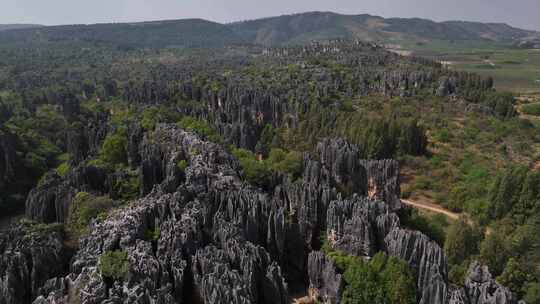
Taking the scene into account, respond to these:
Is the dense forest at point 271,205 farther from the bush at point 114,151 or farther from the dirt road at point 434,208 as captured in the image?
the dirt road at point 434,208

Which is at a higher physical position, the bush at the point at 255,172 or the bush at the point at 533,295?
the bush at the point at 255,172

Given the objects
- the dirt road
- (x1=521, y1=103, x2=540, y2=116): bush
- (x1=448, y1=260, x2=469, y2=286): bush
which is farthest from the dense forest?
(x1=521, y1=103, x2=540, y2=116): bush

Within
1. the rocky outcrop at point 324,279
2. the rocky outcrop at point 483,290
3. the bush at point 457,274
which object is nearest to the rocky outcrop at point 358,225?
the rocky outcrop at point 324,279

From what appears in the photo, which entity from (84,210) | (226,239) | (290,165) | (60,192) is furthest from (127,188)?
(290,165)

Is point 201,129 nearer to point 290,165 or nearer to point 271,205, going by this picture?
point 290,165

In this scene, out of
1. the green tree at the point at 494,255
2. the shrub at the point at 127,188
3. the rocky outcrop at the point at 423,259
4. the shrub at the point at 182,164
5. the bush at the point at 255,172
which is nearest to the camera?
the rocky outcrop at the point at 423,259

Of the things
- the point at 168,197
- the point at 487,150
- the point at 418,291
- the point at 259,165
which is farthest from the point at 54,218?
the point at 487,150
